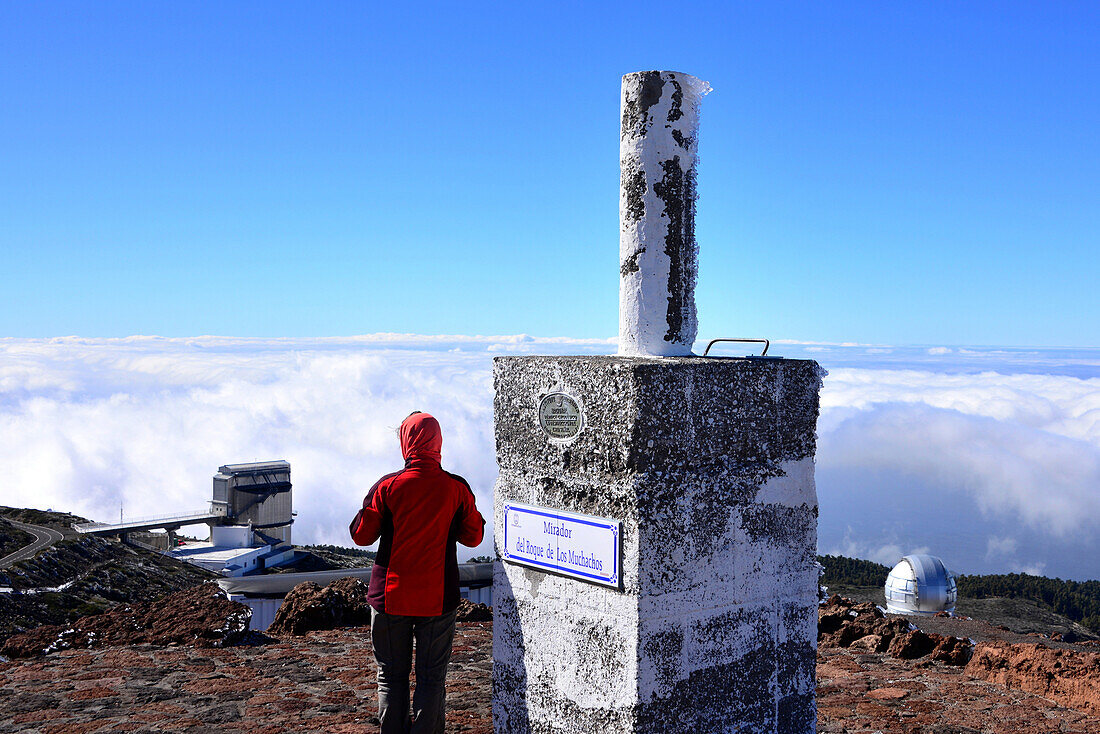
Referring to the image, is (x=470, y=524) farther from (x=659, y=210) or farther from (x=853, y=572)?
(x=853, y=572)

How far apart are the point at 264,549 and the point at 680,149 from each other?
39.1 metres

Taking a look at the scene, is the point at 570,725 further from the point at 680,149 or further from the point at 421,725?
the point at 680,149

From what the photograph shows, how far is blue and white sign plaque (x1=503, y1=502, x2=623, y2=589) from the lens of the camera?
3605 millimetres

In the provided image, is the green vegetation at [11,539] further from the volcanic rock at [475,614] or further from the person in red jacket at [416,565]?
the person in red jacket at [416,565]

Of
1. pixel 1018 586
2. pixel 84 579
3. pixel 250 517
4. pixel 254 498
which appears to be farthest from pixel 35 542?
pixel 1018 586

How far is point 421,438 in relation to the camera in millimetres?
3945

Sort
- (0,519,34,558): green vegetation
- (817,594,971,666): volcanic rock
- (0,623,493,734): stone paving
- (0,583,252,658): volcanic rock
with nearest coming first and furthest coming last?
(0,623,493,734): stone paving < (817,594,971,666): volcanic rock < (0,583,252,658): volcanic rock < (0,519,34,558): green vegetation

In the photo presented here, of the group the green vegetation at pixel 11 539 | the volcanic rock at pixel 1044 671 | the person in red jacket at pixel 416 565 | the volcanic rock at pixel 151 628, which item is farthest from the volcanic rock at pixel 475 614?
the green vegetation at pixel 11 539

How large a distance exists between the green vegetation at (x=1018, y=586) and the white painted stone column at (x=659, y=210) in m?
38.6

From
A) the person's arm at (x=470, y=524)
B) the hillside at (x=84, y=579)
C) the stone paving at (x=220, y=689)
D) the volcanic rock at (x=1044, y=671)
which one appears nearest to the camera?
the person's arm at (x=470, y=524)

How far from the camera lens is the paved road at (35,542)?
42.5 m

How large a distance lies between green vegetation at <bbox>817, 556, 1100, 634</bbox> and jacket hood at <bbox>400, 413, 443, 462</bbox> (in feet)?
128

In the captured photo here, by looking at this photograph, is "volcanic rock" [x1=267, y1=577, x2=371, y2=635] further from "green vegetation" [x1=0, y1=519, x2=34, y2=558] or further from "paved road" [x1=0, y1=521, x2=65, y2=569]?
"green vegetation" [x1=0, y1=519, x2=34, y2=558]

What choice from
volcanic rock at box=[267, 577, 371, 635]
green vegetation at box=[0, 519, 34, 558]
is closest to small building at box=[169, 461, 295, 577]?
green vegetation at box=[0, 519, 34, 558]
